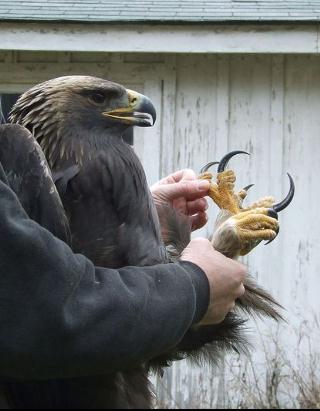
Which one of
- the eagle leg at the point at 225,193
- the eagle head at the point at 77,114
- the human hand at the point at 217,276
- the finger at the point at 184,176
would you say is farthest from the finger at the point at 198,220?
the human hand at the point at 217,276

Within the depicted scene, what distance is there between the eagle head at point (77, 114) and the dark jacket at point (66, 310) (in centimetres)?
114

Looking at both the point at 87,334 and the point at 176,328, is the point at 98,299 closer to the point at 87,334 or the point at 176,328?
the point at 87,334

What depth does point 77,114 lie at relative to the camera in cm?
354

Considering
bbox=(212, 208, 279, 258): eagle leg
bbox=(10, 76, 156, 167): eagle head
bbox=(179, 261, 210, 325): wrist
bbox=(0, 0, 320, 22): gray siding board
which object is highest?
bbox=(0, 0, 320, 22): gray siding board

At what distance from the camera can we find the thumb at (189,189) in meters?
3.66

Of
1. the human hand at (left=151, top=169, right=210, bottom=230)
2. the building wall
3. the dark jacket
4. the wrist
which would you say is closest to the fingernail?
the human hand at (left=151, top=169, right=210, bottom=230)

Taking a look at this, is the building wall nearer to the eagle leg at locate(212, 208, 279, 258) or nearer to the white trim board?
the white trim board

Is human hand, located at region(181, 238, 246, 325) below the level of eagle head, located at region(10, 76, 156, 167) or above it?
below

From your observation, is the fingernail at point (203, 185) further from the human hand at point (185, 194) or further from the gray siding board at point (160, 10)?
→ the gray siding board at point (160, 10)

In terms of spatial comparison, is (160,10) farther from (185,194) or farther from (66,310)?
(66,310)

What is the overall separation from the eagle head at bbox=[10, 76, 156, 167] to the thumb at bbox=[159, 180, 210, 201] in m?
0.27

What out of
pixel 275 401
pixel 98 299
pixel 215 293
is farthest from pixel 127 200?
pixel 275 401

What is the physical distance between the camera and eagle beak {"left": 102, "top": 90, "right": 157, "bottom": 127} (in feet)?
11.8

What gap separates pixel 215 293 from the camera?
8.54 ft
